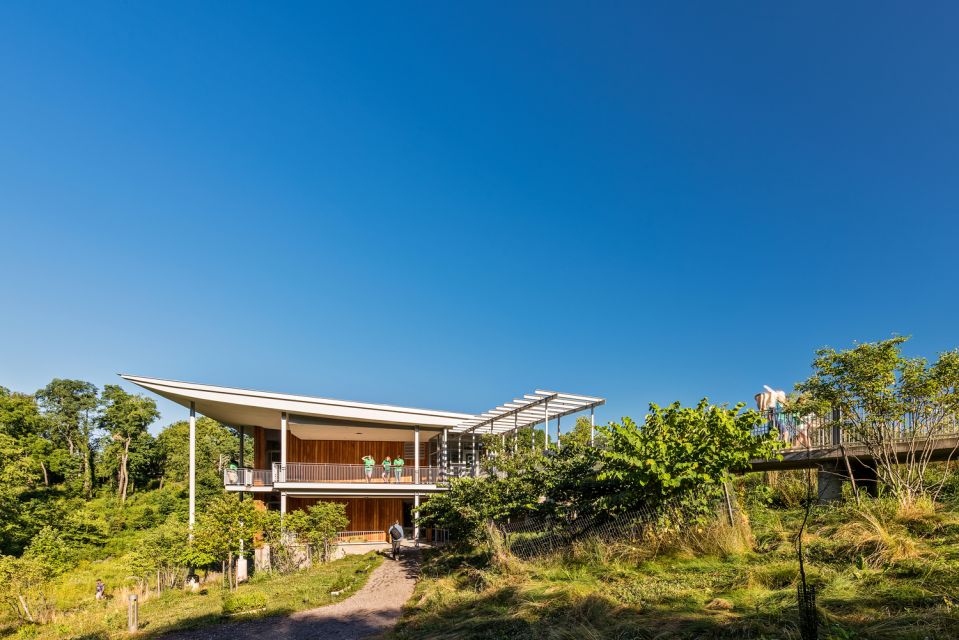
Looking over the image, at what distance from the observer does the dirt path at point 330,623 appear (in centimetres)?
923

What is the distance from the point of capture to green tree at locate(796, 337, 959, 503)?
910 cm

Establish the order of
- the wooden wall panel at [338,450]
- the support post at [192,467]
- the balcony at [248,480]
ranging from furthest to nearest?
the wooden wall panel at [338,450], the balcony at [248,480], the support post at [192,467]

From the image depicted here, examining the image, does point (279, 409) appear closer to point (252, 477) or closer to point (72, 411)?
point (252, 477)

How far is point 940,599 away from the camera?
4.88m

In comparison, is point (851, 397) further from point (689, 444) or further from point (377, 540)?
point (377, 540)

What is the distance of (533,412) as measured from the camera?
19.6m

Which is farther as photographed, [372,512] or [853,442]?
[372,512]

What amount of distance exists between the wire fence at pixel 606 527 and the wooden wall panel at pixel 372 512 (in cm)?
1099

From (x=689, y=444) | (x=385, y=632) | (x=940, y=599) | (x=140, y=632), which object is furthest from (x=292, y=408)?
(x=940, y=599)

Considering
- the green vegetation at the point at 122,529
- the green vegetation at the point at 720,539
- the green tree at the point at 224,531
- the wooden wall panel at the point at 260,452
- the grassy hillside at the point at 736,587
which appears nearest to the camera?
the grassy hillside at the point at 736,587

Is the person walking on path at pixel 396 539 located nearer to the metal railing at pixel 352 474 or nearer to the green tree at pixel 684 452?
the metal railing at pixel 352 474

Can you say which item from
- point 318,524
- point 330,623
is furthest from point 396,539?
point 330,623

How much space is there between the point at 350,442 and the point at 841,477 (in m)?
17.5

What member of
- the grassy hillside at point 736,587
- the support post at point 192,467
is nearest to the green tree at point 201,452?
the support post at point 192,467
